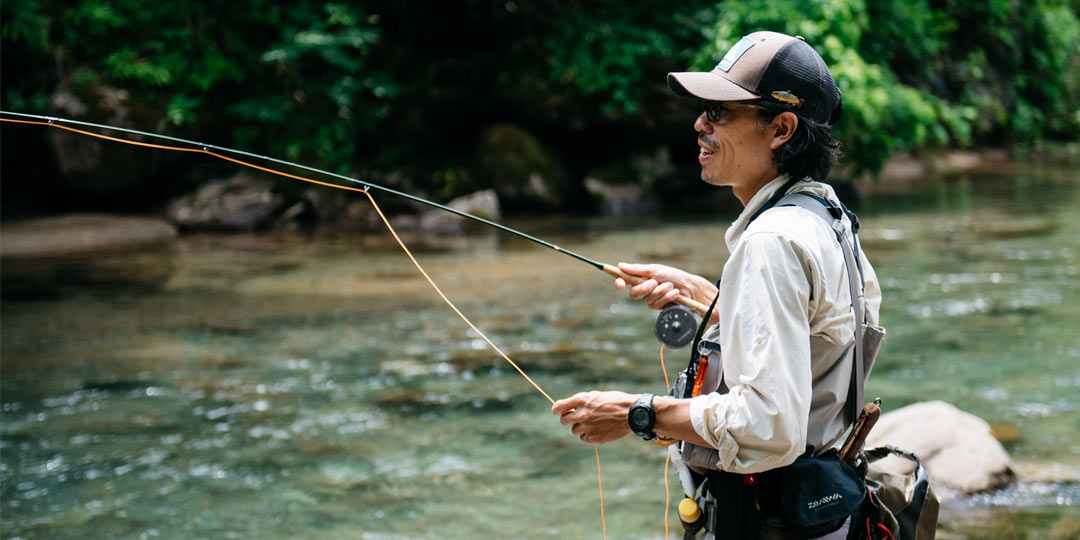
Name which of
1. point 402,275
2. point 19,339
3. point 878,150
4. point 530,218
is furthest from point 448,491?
point 878,150

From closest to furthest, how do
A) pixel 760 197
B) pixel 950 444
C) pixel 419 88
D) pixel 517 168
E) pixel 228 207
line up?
pixel 760 197 → pixel 950 444 → pixel 228 207 → pixel 517 168 → pixel 419 88

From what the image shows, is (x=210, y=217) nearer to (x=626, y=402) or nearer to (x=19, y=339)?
(x=19, y=339)

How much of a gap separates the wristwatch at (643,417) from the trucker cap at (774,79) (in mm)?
566

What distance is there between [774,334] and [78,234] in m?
13.2

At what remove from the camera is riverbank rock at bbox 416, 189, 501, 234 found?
1387cm

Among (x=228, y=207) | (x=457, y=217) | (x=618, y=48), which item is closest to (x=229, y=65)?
(x=228, y=207)

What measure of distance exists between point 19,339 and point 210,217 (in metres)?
6.72

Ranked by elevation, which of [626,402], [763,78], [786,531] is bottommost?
[786,531]

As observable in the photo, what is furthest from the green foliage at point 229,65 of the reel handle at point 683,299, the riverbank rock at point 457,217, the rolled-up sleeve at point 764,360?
the rolled-up sleeve at point 764,360

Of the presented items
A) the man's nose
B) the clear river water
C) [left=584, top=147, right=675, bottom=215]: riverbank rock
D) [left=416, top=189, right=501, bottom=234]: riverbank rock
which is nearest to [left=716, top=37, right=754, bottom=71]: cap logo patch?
the man's nose

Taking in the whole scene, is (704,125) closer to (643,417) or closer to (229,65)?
(643,417)

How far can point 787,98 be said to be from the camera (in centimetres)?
182

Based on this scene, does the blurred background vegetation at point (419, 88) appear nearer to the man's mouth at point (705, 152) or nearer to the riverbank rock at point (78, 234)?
the riverbank rock at point (78, 234)

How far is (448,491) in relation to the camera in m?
4.50
